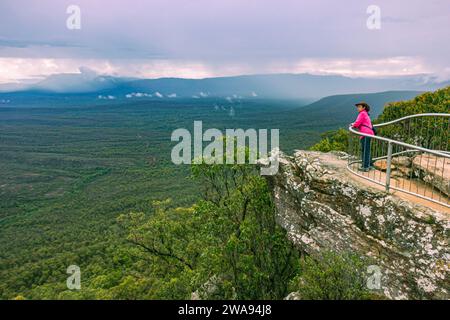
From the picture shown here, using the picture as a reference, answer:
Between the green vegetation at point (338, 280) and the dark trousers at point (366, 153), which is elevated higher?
the dark trousers at point (366, 153)

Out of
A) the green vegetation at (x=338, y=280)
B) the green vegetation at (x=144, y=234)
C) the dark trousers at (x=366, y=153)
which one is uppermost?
the dark trousers at (x=366, y=153)

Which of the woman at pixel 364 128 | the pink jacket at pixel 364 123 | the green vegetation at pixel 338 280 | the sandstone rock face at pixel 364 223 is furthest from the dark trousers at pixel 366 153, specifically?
the green vegetation at pixel 338 280

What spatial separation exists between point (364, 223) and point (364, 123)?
3312mm

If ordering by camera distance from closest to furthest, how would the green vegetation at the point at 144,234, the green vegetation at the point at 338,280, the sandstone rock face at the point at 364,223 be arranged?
the sandstone rock face at the point at 364,223 < the green vegetation at the point at 338,280 < the green vegetation at the point at 144,234

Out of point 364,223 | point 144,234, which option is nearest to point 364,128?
point 364,223

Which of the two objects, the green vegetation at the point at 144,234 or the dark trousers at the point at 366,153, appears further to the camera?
the green vegetation at the point at 144,234

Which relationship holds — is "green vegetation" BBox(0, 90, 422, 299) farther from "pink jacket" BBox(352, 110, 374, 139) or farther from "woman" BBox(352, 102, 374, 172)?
"pink jacket" BBox(352, 110, 374, 139)

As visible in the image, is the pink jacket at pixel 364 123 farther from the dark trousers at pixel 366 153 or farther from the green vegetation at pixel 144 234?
the green vegetation at pixel 144 234

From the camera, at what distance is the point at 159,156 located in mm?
163625

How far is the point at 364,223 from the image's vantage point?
914 cm

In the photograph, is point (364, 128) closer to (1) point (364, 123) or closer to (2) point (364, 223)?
(1) point (364, 123)

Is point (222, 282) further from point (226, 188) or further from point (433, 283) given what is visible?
point (433, 283)

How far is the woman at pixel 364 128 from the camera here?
10.3 meters
